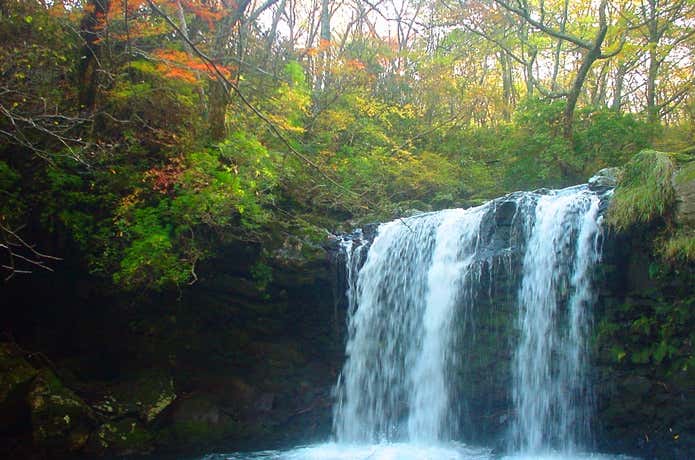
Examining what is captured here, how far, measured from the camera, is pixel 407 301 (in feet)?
28.3

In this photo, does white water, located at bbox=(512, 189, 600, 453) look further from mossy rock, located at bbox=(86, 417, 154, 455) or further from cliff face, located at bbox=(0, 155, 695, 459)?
mossy rock, located at bbox=(86, 417, 154, 455)

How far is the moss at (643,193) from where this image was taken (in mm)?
6352

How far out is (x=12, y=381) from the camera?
24.1 feet

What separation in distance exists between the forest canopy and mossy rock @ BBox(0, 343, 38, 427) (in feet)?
4.03

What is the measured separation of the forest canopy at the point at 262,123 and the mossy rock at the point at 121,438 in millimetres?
2064

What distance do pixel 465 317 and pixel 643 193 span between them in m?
2.91

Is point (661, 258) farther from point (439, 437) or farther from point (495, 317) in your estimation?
point (439, 437)

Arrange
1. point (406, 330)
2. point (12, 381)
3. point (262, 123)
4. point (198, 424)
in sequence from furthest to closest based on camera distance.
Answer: point (262, 123)
point (406, 330)
point (198, 424)
point (12, 381)

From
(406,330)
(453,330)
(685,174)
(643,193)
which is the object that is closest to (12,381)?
(406,330)

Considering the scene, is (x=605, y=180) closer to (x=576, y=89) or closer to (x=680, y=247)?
(x=680, y=247)

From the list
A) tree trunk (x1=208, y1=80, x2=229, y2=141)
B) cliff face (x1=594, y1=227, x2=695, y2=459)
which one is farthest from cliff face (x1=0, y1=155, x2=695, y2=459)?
tree trunk (x1=208, y1=80, x2=229, y2=141)

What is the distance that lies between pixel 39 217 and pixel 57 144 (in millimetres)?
1042

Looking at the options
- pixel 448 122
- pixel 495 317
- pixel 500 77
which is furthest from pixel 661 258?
pixel 500 77

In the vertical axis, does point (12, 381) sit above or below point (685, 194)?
below
